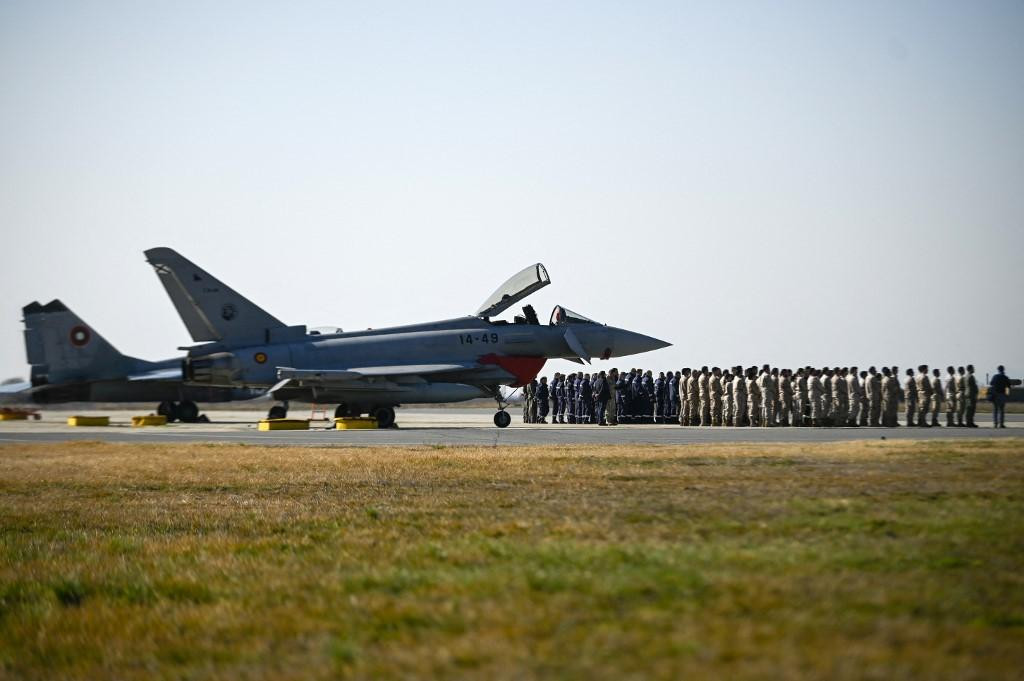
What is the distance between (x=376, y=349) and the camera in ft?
116

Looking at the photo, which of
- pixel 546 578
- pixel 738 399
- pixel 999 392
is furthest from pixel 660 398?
pixel 546 578

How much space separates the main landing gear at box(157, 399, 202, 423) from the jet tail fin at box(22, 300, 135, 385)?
234 centimetres

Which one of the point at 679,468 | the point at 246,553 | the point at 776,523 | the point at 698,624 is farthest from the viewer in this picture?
the point at 679,468

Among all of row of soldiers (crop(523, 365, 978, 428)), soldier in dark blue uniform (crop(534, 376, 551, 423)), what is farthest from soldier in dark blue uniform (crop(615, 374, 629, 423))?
soldier in dark blue uniform (crop(534, 376, 551, 423))

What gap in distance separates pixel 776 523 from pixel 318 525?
4424 millimetres

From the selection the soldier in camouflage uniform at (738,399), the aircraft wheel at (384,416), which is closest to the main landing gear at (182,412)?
the aircraft wheel at (384,416)

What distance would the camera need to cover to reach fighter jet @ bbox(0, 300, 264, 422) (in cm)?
4422

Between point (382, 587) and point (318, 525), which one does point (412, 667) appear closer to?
point (382, 587)

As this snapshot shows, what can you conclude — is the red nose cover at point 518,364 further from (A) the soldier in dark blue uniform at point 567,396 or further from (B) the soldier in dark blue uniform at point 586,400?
(A) the soldier in dark blue uniform at point 567,396

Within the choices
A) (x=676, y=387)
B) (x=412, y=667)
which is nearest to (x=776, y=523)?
(x=412, y=667)

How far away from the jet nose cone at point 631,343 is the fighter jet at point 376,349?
0.17 m

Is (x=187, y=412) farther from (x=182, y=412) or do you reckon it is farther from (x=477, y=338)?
(x=477, y=338)

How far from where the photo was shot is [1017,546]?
6.98 metres

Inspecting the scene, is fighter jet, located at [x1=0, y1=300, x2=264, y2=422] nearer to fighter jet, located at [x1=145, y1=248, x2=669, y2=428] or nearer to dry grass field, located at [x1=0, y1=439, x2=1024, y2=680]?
fighter jet, located at [x1=145, y1=248, x2=669, y2=428]
